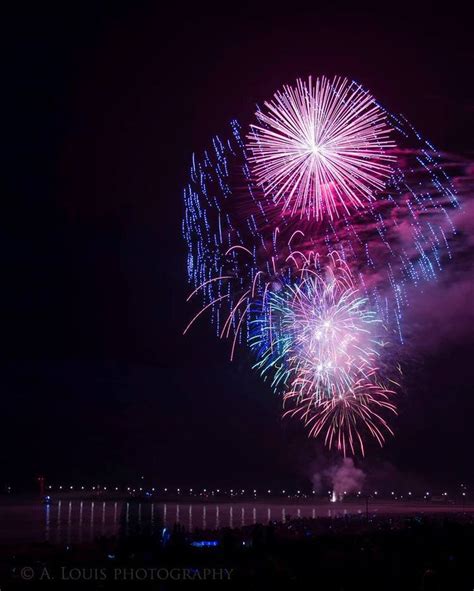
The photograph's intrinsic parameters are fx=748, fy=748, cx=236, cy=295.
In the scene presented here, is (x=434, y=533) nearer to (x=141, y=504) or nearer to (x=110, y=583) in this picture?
(x=110, y=583)

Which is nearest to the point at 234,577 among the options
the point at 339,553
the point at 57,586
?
the point at 57,586

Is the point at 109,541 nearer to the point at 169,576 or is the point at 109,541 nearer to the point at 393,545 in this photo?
the point at 393,545

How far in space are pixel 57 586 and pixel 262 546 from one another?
15.1 meters

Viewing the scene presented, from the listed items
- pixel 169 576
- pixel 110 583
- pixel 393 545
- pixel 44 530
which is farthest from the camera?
pixel 44 530

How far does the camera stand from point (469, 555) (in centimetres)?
2519

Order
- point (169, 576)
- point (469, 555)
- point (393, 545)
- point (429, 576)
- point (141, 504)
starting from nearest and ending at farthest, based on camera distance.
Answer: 1. point (429, 576)
2. point (169, 576)
3. point (469, 555)
4. point (393, 545)
5. point (141, 504)

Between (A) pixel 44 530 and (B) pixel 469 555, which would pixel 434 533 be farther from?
(A) pixel 44 530

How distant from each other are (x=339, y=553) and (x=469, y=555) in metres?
4.83

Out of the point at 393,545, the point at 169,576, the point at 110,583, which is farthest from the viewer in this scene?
the point at 393,545

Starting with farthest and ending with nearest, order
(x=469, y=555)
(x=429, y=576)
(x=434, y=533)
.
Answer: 1. (x=434, y=533)
2. (x=469, y=555)
3. (x=429, y=576)

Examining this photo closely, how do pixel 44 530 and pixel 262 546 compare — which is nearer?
pixel 262 546

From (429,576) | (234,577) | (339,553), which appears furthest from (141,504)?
(429,576)

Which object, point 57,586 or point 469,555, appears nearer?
point 57,586

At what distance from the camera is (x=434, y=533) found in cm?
3525
